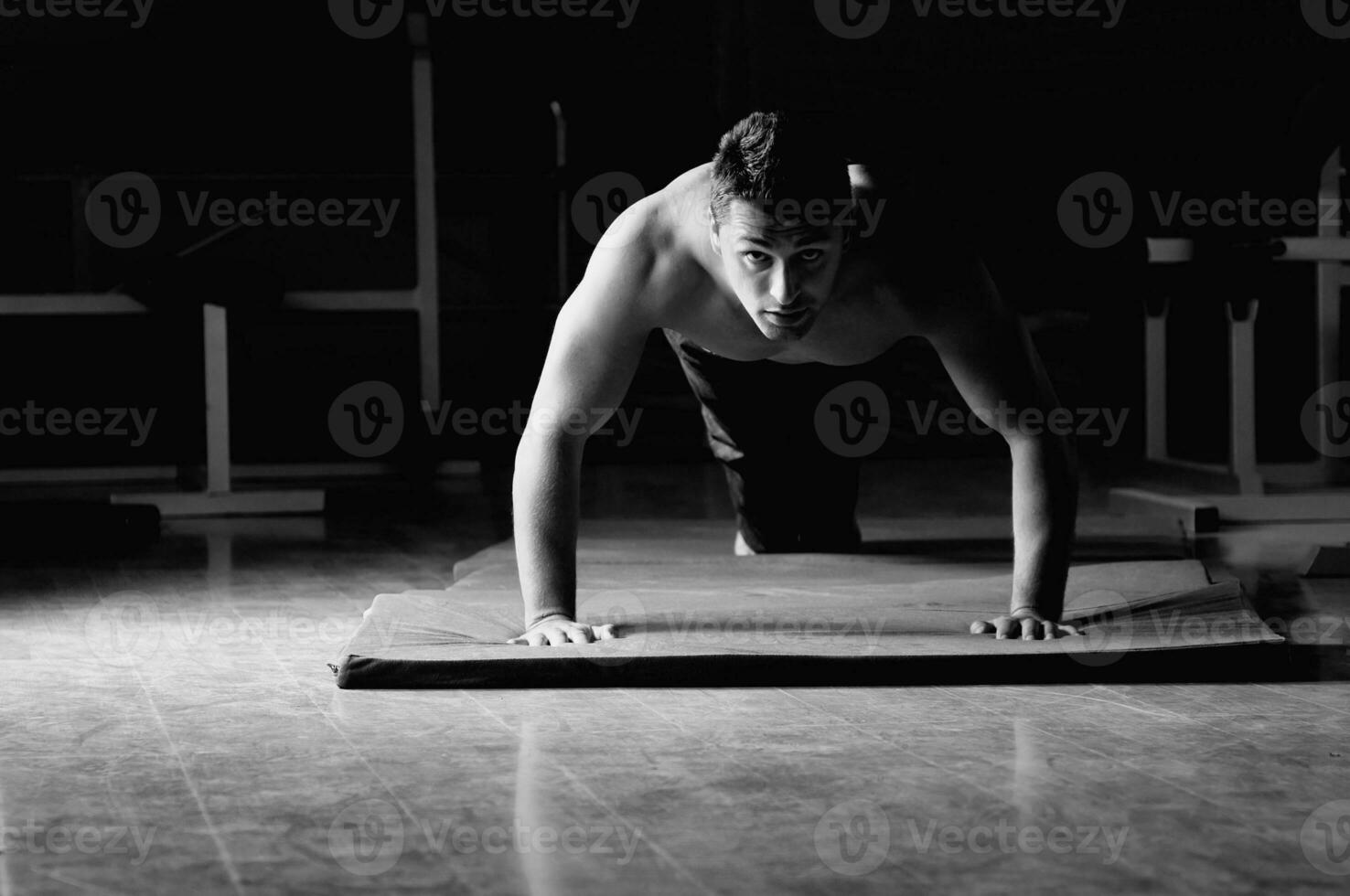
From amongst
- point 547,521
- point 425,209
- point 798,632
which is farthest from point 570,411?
point 425,209

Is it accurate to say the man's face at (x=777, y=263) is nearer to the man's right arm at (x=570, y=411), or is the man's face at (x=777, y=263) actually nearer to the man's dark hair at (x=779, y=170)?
the man's dark hair at (x=779, y=170)

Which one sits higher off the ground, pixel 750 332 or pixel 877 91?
pixel 877 91

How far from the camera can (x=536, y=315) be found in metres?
7.72

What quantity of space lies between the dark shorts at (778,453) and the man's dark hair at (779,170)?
0.98 m

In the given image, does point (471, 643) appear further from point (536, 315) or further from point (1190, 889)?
point (536, 315)

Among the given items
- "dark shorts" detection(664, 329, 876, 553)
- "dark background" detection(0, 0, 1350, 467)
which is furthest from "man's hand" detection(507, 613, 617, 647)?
"dark background" detection(0, 0, 1350, 467)

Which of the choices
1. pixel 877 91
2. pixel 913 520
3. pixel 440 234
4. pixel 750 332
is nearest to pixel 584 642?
pixel 750 332

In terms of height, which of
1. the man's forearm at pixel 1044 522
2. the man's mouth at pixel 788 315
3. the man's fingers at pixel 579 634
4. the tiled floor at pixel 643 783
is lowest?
the tiled floor at pixel 643 783

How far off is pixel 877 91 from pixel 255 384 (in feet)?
11.4

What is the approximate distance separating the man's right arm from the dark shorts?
85 cm

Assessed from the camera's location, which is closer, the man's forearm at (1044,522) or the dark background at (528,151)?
the man's forearm at (1044,522)

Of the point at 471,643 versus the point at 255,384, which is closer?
the point at 471,643

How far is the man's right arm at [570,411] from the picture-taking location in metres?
2.11

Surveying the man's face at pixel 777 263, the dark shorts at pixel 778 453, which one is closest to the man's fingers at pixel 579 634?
the man's face at pixel 777 263
